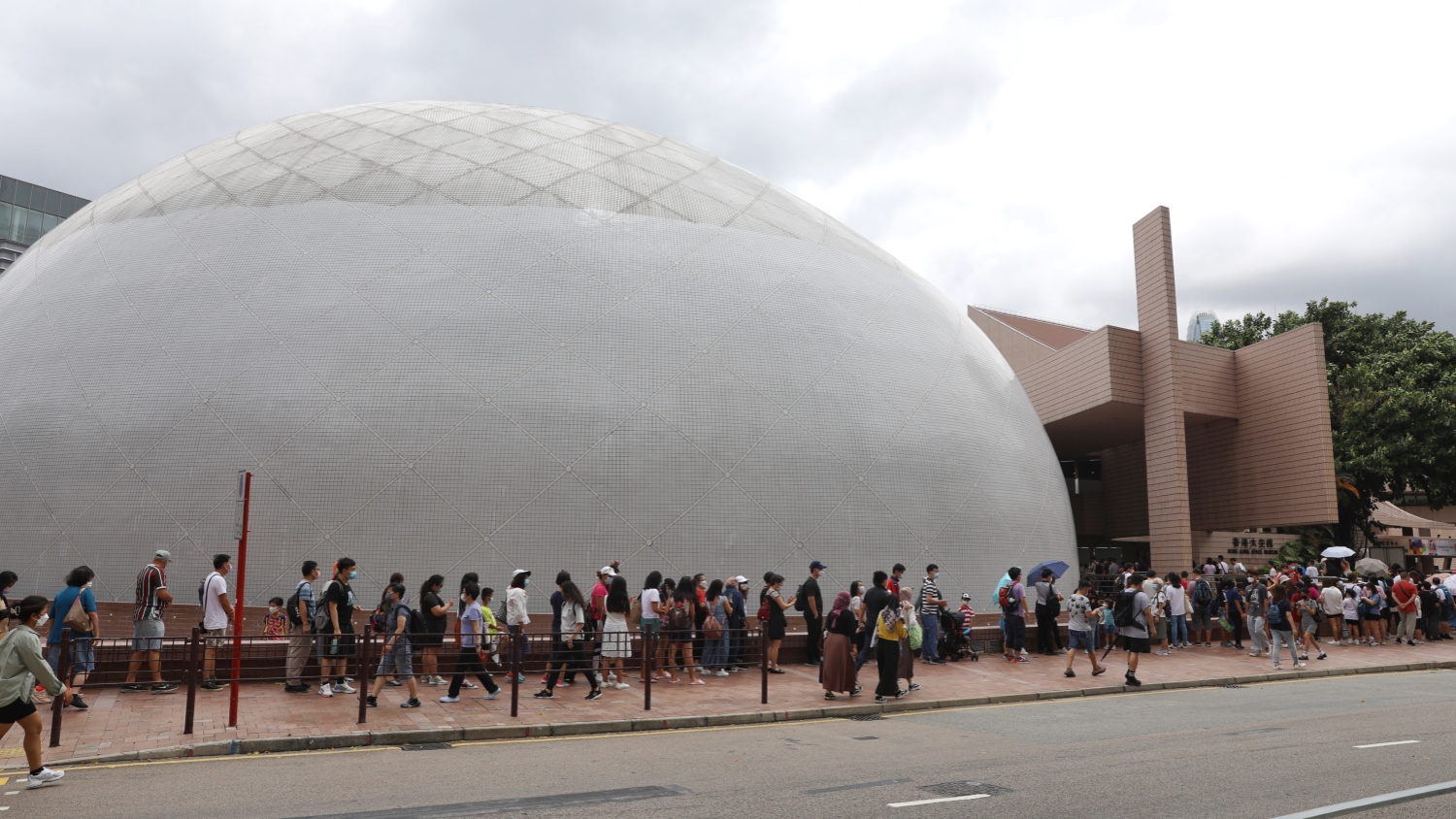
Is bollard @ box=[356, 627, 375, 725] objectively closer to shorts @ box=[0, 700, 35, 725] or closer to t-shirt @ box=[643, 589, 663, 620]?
shorts @ box=[0, 700, 35, 725]

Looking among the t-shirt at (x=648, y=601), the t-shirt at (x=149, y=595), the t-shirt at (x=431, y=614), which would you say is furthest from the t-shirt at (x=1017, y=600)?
the t-shirt at (x=149, y=595)

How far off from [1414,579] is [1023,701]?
1309cm

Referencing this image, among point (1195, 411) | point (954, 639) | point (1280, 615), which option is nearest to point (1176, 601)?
point (1280, 615)

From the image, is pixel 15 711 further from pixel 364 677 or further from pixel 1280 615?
pixel 1280 615

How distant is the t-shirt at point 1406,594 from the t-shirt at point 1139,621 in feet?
31.4

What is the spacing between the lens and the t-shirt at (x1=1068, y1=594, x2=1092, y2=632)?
13.1 metres

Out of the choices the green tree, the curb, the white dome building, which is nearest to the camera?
the curb

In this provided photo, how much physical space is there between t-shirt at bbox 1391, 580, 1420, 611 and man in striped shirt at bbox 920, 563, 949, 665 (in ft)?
35.0

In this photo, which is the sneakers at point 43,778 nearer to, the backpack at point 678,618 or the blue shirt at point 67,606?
the blue shirt at point 67,606

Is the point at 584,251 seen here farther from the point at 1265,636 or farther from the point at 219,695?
the point at 1265,636

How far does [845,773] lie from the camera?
277 inches

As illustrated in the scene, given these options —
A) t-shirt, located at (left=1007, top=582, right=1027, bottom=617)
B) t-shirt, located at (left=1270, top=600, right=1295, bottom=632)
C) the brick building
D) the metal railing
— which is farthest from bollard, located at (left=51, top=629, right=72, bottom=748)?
the brick building

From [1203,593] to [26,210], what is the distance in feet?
245

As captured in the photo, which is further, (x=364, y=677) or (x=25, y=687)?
(x=364, y=677)
